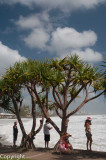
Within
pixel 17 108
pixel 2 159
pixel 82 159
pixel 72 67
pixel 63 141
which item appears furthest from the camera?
pixel 17 108

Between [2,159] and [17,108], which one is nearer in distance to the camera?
[2,159]

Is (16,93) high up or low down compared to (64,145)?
up

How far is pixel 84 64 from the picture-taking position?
9.09 m

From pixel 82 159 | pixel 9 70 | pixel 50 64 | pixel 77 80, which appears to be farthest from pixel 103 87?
pixel 9 70

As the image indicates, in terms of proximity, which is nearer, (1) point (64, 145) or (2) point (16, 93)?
(1) point (64, 145)

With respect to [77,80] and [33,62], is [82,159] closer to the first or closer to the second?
[77,80]

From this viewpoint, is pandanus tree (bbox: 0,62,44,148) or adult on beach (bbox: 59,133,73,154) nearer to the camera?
adult on beach (bbox: 59,133,73,154)

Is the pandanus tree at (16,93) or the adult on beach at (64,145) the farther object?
the pandanus tree at (16,93)

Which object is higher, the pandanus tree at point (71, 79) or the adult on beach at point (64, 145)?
the pandanus tree at point (71, 79)

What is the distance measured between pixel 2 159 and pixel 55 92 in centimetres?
422

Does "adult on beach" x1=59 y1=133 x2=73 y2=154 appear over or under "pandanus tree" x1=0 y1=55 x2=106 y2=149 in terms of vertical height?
under

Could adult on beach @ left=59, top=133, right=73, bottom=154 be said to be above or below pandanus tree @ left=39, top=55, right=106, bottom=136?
below

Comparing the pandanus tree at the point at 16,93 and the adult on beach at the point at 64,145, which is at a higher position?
the pandanus tree at the point at 16,93

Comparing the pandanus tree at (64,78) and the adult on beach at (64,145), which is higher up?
the pandanus tree at (64,78)
